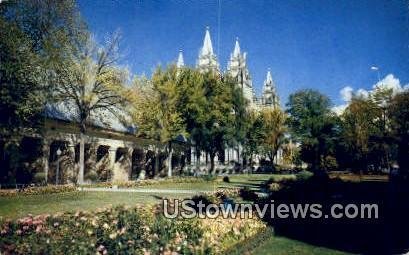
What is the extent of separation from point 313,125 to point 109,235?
4488 cm

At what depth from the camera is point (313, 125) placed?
162 feet

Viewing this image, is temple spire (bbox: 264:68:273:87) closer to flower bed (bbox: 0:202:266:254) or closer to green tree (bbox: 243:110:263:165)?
green tree (bbox: 243:110:263:165)

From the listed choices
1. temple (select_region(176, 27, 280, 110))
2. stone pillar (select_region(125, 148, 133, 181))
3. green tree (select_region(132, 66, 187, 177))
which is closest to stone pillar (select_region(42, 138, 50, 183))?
green tree (select_region(132, 66, 187, 177))

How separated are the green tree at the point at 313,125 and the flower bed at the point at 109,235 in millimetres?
40304

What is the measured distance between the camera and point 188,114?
3803 centimetres

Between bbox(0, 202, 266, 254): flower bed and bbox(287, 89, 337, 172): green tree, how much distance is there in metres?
40.3

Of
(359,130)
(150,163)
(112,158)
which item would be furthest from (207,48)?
(112,158)

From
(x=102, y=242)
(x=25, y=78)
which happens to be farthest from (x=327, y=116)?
(x=102, y=242)

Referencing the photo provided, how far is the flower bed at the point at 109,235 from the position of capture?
24.4 ft

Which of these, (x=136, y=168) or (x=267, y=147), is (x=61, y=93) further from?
(x=267, y=147)

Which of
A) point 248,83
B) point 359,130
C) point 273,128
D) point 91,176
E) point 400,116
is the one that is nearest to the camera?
point 91,176

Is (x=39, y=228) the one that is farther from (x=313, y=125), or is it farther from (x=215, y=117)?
(x=313, y=125)

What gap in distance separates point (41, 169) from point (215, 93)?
24.8 meters

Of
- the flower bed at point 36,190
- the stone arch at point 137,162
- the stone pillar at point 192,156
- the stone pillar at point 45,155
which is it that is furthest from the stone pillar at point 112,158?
the stone pillar at point 192,156
